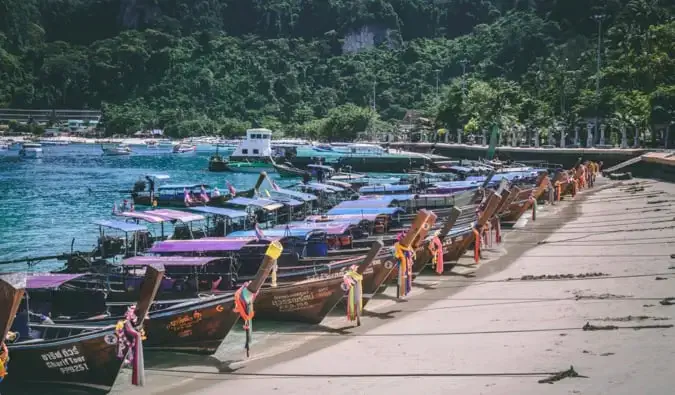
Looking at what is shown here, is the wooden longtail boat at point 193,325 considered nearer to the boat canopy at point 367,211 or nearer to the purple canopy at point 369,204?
the boat canopy at point 367,211

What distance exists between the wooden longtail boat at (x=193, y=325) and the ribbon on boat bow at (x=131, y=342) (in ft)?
7.59

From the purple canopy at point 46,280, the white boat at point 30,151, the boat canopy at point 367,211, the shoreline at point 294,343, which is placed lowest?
the white boat at point 30,151

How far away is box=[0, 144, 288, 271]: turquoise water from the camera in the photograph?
4725cm

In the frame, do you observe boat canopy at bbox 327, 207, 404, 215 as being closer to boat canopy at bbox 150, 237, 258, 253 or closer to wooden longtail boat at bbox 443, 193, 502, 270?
wooden longtail boat at bbox 443, 193, 502, 270

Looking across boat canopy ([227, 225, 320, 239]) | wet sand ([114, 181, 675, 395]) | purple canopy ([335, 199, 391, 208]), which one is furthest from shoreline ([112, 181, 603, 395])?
purple canopy ([335, 199, 391, 208])

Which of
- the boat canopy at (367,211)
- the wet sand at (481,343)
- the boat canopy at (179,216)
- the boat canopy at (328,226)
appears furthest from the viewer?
the boat canopy at (367,211)

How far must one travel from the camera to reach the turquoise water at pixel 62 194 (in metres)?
47.2

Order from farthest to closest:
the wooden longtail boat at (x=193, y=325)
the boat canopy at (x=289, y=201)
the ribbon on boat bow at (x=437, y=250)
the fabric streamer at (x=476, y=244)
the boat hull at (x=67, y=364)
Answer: the boat canopy at (x=289, y=201), the fabric streamer at (x=476, y=244), the ribbon on boat bow at (x=437, y=250), the wooden longtail boat at (x=193, y=325), the boat hull at (x=67, y=364)

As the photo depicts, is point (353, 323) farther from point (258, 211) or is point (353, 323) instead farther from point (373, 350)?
point (258, 211)

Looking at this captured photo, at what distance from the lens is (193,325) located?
1980 centimetres

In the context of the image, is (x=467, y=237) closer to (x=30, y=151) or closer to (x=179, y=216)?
(x=179, y=216)

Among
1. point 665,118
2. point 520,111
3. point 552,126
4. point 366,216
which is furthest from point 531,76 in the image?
point 366,216

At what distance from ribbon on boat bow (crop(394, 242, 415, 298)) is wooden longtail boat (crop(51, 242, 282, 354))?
5089 mm

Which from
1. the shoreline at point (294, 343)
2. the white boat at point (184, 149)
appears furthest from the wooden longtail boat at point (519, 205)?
the white boat at point (184, 149)
